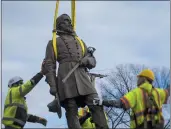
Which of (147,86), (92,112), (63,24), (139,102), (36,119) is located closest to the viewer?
(139,102)

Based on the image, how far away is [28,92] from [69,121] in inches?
99.2

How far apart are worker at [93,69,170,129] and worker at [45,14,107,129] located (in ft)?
1.57

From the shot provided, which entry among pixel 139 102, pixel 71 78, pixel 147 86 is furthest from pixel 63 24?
pixel 139 102

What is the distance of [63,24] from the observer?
368 inches

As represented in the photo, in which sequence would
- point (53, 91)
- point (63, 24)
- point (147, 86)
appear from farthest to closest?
point (63, 24)
point (53, 91)
point (147, 86)

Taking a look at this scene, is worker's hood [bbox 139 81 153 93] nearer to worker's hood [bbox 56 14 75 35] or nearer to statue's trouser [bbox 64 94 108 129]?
statue's trouser [bbox 64 94 108 129]

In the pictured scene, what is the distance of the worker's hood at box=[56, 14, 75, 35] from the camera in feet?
30.7

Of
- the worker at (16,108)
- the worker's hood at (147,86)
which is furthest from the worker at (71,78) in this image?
the worker at (16,108)

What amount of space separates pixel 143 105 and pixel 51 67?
168 cm

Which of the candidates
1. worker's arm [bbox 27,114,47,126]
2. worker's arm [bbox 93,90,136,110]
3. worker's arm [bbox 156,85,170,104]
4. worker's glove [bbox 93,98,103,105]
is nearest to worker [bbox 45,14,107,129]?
worker's glove [bbox 93,98,103,105]

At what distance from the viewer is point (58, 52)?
30.1 feet

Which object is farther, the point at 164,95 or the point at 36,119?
the point at 36,119

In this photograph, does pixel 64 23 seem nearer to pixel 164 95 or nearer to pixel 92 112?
pixel 92 112

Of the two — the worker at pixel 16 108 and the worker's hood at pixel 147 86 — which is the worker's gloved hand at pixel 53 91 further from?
the worker at pixel 16 108
